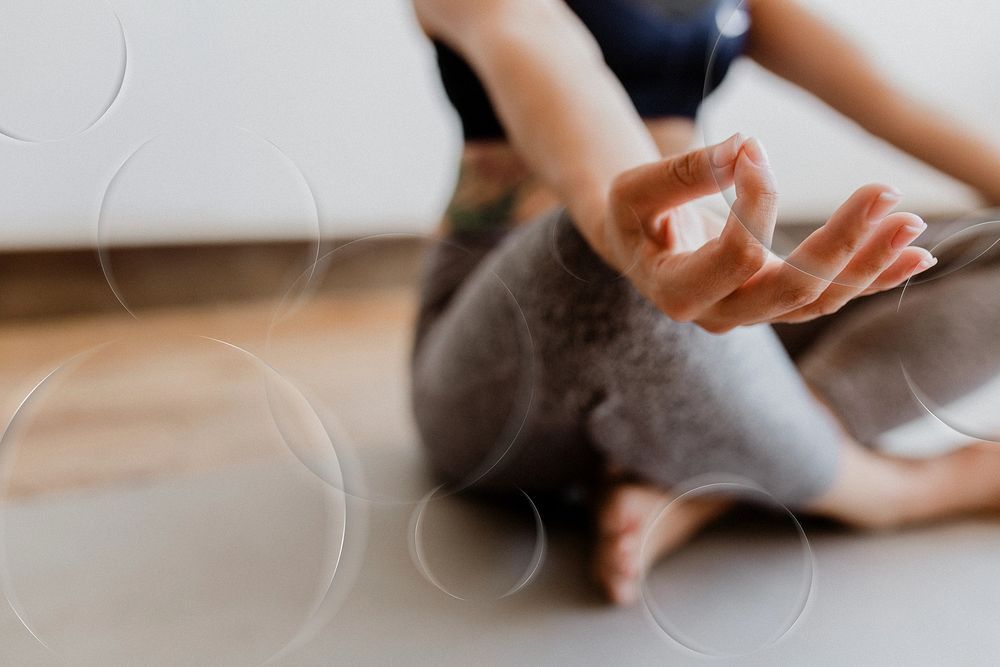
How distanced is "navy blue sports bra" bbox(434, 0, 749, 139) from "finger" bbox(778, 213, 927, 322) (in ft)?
0.87

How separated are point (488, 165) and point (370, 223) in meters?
0.82

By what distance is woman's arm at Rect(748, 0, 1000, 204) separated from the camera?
0.27m

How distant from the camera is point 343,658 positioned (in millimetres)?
402

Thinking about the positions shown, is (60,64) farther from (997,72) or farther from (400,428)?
(997,72)
